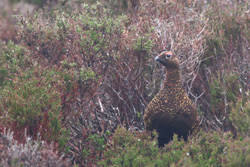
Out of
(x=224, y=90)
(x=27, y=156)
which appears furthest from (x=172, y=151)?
(x=224, y=90)

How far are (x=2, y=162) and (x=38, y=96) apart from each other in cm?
92

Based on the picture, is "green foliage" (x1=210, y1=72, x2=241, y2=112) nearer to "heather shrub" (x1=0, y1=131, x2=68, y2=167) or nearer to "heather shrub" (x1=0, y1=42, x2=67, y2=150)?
"heather shrub" (x1=0, y1=42, x2=67, y2=150)

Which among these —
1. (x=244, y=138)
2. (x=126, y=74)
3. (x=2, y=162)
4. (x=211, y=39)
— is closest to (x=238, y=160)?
(x=244, y=138)

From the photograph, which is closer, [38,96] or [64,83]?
[38,96]

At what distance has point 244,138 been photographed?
11.3ft

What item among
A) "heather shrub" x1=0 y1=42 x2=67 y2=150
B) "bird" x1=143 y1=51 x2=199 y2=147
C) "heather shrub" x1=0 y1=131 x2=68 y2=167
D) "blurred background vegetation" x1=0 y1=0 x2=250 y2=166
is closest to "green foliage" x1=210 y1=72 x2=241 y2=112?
"blurred background vegetation" x1=0 y1=0 x2=250 y2=166

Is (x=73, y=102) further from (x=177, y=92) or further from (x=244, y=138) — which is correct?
(x=244, y=138)

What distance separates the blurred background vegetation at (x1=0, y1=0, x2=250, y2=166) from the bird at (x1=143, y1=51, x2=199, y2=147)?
17 centimetres

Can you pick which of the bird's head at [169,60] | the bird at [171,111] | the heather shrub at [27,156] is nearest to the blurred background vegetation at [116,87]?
the heather shrub at [27,156]

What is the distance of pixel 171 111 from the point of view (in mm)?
4133

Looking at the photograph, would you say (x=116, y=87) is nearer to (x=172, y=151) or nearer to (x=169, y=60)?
(x=169, y=60)

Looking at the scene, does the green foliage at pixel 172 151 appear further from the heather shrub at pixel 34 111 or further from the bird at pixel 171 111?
the heather shrub at pixel 34 111

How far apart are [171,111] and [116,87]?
4.74 feet

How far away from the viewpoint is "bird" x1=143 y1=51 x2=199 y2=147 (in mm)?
4148
